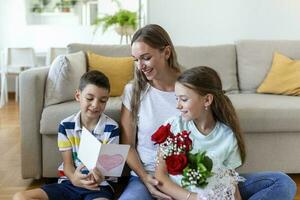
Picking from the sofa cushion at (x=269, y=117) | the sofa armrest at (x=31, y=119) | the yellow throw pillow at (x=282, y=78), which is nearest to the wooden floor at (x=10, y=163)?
the sofa armrest at (x=31, y=119)

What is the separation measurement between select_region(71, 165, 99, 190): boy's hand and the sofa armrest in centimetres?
64

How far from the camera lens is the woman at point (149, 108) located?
1613 mm

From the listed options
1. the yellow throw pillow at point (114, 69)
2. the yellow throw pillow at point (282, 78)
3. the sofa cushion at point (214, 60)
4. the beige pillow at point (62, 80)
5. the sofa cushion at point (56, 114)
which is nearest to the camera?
the sofa cushion at point (56, 114)

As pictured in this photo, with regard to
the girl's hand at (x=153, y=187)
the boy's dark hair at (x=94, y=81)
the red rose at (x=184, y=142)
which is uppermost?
the boy's dark hair at (x=94, y=81)

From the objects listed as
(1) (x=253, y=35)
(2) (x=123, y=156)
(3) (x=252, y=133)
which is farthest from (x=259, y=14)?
(2) (x=123, y=156)

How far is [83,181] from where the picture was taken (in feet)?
5.85

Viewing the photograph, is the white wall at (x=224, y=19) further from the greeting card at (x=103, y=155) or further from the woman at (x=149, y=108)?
the greeting card at (x=103, y=155)

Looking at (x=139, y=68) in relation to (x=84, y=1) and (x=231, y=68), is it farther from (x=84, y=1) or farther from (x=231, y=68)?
(x=84, y=1)

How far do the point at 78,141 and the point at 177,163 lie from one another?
0.74 meters

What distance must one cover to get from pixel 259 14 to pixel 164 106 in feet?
8.37

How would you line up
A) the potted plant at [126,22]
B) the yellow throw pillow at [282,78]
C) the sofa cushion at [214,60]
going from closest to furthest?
the yellow throw pillow at [282,78]
the sofa cushion at [214,60]
the potted plant at [126,22]

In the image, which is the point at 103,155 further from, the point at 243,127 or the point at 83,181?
the point at 243,127

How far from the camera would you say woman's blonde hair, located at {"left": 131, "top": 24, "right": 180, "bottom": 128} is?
169cm

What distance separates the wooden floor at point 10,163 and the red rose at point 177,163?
1.18m
